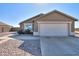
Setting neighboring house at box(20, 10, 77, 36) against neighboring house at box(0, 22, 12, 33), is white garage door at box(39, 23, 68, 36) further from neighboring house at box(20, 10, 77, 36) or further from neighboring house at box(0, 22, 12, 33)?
neighboring house at box(0, 22, 12, 33)

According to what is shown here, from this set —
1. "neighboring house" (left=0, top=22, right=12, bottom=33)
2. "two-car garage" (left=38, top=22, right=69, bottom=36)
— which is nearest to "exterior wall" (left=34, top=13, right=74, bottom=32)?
"two-car garage" (left=38, top=22, right=69, bottom=36)

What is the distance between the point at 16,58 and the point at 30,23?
15128 mm

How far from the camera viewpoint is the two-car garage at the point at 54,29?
1530cm

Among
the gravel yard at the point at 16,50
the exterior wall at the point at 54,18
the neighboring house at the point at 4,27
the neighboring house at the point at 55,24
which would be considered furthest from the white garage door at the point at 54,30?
the gravel yard at the point at 16,50

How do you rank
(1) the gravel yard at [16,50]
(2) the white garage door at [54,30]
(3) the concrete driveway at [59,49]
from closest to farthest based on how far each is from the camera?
(1) the gravel yard at [16,50]
(3) the concrete driveway at [59,49]
(2) the white garage door at [54,30]

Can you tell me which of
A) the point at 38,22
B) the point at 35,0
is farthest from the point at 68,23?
the point at 35,0

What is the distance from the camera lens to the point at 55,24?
15406 mm

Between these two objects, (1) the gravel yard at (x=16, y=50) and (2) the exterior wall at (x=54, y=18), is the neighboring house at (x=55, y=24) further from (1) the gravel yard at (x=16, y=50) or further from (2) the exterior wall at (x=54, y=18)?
(1) the gravel yard at (x=16, y=50)

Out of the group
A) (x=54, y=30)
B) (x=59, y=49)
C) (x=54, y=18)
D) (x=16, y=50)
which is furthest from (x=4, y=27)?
(x=59, y=49)

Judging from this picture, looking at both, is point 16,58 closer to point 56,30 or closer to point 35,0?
point 35,0

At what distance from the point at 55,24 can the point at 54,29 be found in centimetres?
58

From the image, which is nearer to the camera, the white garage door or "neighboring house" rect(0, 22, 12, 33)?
the white garage door

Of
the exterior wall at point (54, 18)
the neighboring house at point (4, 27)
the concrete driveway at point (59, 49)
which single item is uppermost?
the exterior wall at point (54, 18)

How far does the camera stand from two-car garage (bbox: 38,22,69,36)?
1530 centimetres
